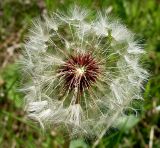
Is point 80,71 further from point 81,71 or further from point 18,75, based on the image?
point 18,75

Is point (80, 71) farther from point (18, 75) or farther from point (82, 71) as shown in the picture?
point (18, 75)

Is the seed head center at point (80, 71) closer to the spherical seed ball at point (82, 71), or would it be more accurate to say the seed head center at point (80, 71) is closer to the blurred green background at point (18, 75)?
the spherical seed ball at point (82, 71)

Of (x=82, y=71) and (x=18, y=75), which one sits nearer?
(x=82, y=71)

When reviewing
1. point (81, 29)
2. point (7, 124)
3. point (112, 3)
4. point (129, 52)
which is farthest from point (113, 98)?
point (112, 3)

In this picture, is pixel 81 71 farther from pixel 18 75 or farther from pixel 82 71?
pixel 18 75

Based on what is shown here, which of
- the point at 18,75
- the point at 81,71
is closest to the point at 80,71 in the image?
the point at 81,71

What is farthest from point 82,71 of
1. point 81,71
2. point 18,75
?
point 18,75

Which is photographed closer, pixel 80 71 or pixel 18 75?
pixel 80 71

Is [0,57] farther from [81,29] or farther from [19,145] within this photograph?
[81,29]
